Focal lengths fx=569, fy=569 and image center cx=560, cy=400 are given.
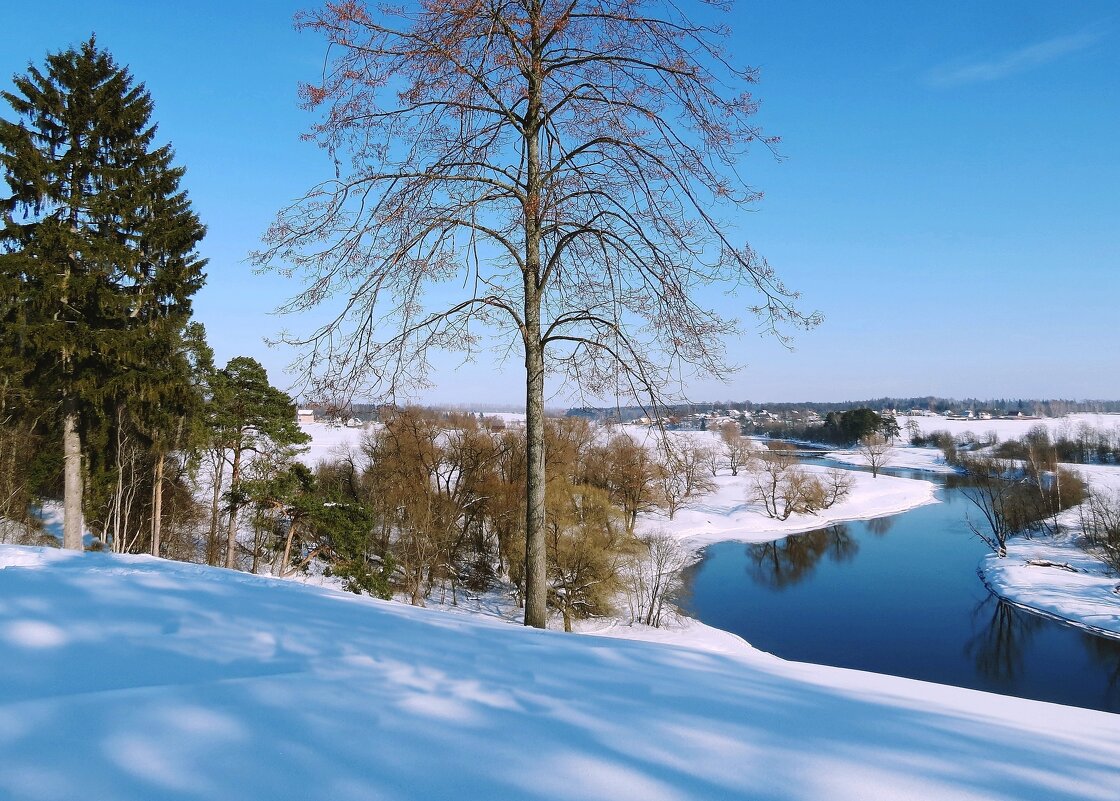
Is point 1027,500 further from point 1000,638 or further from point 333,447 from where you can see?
point 333,447

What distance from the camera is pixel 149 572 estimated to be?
3875 millimetres

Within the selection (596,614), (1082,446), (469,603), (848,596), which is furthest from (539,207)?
(1082,446)

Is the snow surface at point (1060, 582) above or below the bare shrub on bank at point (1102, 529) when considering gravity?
below

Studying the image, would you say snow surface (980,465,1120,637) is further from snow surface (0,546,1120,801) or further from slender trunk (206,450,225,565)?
slender trunk (206,450,225,565)

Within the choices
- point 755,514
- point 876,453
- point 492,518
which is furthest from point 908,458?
point 492,518

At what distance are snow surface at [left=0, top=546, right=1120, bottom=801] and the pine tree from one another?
9898 mm

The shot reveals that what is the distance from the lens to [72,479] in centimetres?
1091

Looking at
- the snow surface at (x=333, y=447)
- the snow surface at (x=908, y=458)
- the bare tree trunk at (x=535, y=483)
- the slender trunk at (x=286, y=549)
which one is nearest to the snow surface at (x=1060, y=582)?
the bare tree trunk at (x=535, y=483)

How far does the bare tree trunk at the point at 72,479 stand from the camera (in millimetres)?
10891

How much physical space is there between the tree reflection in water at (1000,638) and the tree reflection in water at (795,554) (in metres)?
6.38

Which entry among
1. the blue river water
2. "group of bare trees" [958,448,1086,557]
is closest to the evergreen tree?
the blue river water

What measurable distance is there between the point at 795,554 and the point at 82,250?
29286mm

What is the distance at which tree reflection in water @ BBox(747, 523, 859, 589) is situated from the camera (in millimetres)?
24469

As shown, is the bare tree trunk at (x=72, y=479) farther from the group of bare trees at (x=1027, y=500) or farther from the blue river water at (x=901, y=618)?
the group of bare trees at (x=1027, y=500)
